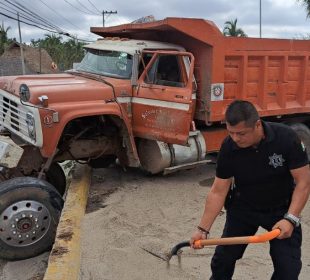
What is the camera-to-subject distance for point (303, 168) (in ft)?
9.64

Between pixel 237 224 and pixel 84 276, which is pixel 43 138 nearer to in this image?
pixel 84 276

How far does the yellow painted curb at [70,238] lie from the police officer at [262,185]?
1309mm

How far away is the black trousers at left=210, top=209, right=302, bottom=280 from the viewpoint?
9.77 feet

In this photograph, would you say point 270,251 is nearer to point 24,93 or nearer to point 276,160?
point 276,160

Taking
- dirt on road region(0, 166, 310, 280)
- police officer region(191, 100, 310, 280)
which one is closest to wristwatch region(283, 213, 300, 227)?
police officer region(191, 100, 310, 280)

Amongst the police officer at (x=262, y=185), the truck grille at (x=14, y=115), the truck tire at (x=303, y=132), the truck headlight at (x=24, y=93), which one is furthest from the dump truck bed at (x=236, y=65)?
the police officer at (x=262, y=185)

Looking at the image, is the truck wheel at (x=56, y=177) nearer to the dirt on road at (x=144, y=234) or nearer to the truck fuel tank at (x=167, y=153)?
the dirt on road at (x=144, y=234)

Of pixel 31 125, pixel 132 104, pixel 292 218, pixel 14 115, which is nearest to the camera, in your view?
pixel 292 218

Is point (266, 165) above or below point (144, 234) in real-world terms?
above

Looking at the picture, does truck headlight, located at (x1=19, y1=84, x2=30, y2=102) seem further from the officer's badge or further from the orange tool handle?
the officer's badge

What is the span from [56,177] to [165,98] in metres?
1.94

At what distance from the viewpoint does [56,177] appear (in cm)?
689

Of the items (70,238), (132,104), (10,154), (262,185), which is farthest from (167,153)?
(262,185)

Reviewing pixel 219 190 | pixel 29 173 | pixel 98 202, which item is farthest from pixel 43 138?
pixel 219 190
